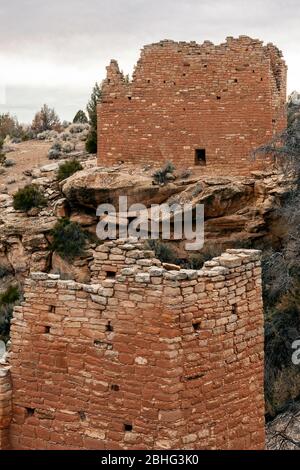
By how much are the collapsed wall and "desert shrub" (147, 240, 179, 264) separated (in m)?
13.0

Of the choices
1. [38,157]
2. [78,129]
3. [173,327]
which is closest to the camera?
[173,327]

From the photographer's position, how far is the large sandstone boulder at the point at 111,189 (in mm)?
21906

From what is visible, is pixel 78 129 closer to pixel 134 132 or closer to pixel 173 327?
pixel 134 132

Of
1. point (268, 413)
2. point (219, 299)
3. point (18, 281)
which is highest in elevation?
point (219, 299)

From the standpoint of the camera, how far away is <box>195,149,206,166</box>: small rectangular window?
22609 mm

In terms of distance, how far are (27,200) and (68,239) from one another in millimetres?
2361

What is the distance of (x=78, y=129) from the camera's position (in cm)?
3812

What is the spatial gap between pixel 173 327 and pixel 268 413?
9611 millimetres

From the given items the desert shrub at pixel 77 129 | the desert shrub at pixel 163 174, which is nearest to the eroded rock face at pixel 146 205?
the desert shrub at pixel 163 174

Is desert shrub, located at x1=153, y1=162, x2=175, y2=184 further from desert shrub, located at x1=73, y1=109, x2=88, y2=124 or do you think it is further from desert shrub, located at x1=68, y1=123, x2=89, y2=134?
desert shrub, located at x1=73, y1=109, x2=88, y2=124

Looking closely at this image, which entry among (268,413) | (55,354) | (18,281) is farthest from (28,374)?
(18,281)

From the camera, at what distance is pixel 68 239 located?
73.4ft

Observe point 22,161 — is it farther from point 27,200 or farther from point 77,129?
point 77,129
